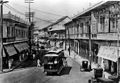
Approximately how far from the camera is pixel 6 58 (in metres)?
29.8

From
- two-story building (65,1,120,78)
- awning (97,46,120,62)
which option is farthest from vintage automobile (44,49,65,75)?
awning (97,46,120,62)

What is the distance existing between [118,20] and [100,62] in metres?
8.24

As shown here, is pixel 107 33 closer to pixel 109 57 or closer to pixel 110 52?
pixel 110 52

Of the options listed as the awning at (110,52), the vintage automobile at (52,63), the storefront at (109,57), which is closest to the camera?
the awning at (110,52)

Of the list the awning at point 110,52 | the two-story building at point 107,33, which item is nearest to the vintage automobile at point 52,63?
the two-story building at point 107,33

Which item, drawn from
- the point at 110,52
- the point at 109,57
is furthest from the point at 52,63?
the point at 110,52

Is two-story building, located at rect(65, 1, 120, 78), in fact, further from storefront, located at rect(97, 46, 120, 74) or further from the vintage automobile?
the vintage automobile

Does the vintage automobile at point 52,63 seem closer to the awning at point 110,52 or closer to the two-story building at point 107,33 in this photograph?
the two-story building at point 107,33

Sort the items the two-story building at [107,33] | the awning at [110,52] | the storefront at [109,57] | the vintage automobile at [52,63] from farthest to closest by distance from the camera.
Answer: the vintage automobile at [52,63]
the two-story building at [107,33]
the storefront at [109,57]
the awning at [110,52]

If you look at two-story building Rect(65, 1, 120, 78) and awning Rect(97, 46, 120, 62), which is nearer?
awning Rect(97, 46, 120, 62)

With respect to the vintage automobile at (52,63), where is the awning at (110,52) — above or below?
above

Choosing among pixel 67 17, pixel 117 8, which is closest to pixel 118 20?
pixel 117 8

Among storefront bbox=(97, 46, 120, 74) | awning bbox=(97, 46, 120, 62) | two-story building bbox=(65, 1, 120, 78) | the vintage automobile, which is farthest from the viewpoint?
the vintage automobile

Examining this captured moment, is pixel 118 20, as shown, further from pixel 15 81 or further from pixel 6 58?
pixel 6 58
